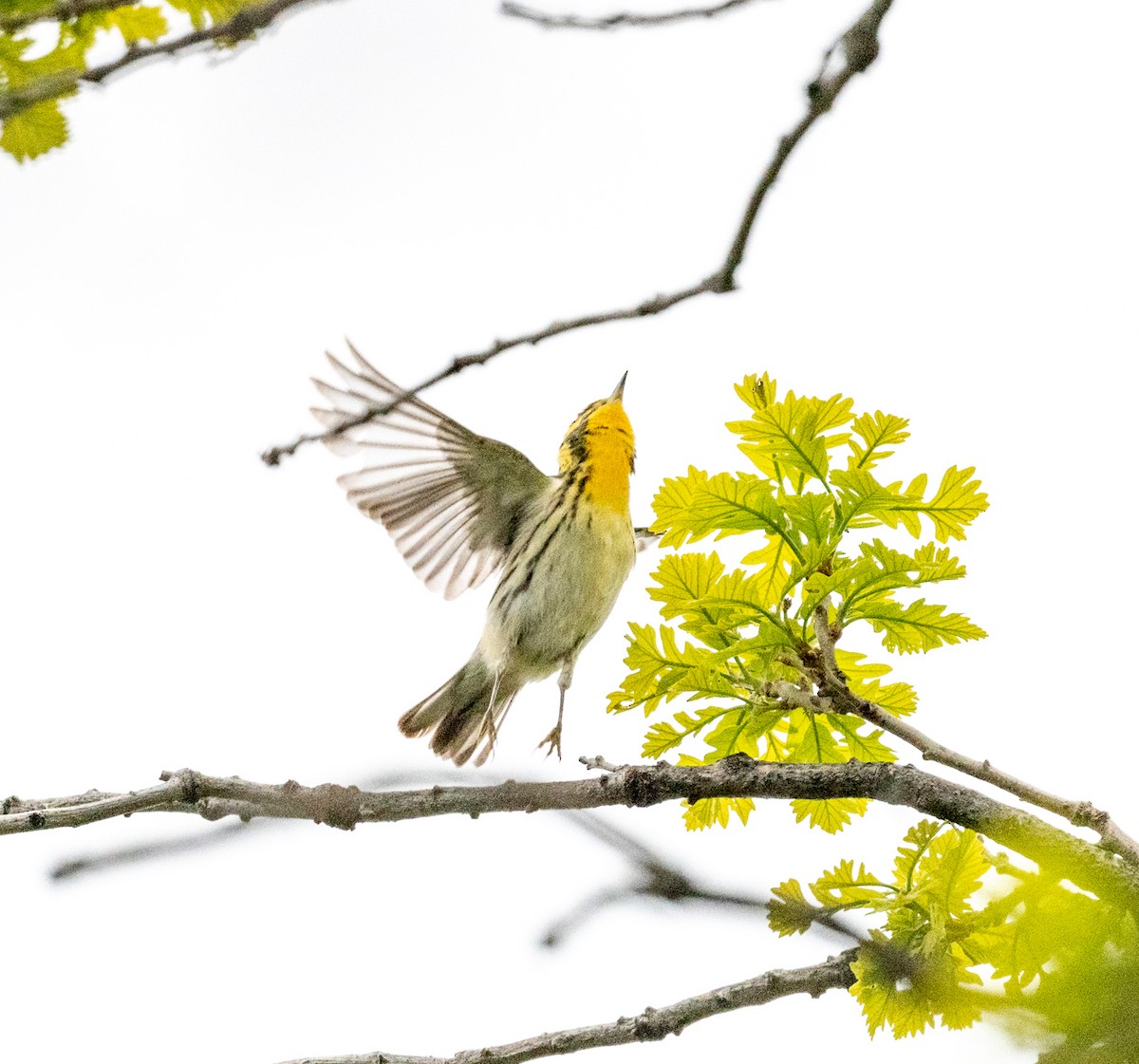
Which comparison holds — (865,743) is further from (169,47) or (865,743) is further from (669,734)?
(169,47)

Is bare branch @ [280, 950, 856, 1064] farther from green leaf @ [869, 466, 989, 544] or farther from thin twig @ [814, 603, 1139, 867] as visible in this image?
green leaf @ [869, 466, 989, 544]

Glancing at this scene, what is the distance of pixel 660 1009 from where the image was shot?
2371mm

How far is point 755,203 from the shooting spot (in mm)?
2162

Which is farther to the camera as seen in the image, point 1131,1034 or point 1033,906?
point 1033,906

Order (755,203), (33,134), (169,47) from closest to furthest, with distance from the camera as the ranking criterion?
(169,47) < (755,203) < (33,134)

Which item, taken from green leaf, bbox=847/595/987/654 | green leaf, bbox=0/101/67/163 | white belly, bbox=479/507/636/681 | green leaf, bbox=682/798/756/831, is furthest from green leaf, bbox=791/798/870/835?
Result: white belly, bbox=479/507/636/681

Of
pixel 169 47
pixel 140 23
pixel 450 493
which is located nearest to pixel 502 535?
pixel 450 493

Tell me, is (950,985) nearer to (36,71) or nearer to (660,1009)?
(660,1009)

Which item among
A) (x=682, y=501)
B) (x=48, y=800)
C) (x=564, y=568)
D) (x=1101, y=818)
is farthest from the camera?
(x=564, y=568)

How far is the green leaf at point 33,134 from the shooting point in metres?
3.39

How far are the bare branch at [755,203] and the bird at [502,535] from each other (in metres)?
3.62

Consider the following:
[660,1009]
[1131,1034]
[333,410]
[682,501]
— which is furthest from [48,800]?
[333,410]

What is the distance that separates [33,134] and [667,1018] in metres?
2.63

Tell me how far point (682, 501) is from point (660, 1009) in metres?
1.03
